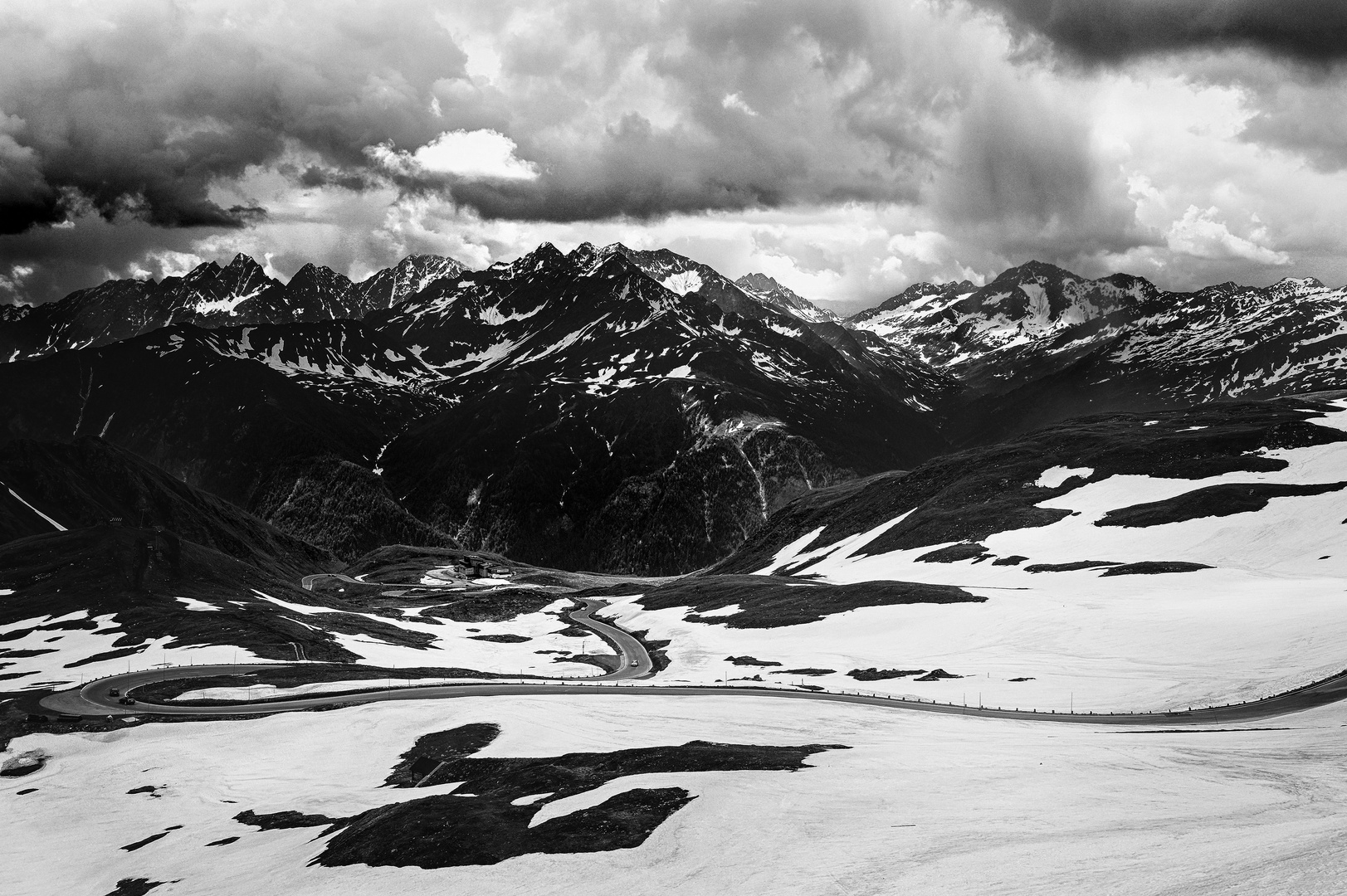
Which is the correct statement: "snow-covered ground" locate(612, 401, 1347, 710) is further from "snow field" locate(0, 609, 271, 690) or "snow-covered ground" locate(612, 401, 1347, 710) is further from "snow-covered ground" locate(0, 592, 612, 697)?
"snow field" locate(0, 609, 271, 690)

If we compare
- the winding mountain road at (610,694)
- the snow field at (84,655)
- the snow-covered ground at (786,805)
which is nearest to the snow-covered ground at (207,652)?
the snow field at (84,655)

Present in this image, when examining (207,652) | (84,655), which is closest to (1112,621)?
(207,652)

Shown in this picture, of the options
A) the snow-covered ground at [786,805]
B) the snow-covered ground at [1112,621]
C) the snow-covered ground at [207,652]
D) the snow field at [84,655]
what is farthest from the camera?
the snow-covered ground at [207,652]

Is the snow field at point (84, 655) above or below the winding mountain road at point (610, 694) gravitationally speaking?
below

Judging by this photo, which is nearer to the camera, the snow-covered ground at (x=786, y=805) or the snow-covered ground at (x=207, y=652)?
the snow-covered ground at (x=786, y=805)

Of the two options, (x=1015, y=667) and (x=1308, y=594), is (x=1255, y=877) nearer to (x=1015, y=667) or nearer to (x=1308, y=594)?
(x=1015, y=667)

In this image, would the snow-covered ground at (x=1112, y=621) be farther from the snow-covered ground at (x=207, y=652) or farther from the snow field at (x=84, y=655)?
the snow field at (x=84, y=655)

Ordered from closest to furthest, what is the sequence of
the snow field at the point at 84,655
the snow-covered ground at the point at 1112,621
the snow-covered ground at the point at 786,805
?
1. the snow-covered ground at the point at 786,805
2. the snow-covered ground at the point at 1112,621
3. the snow field at the point at 84,655
